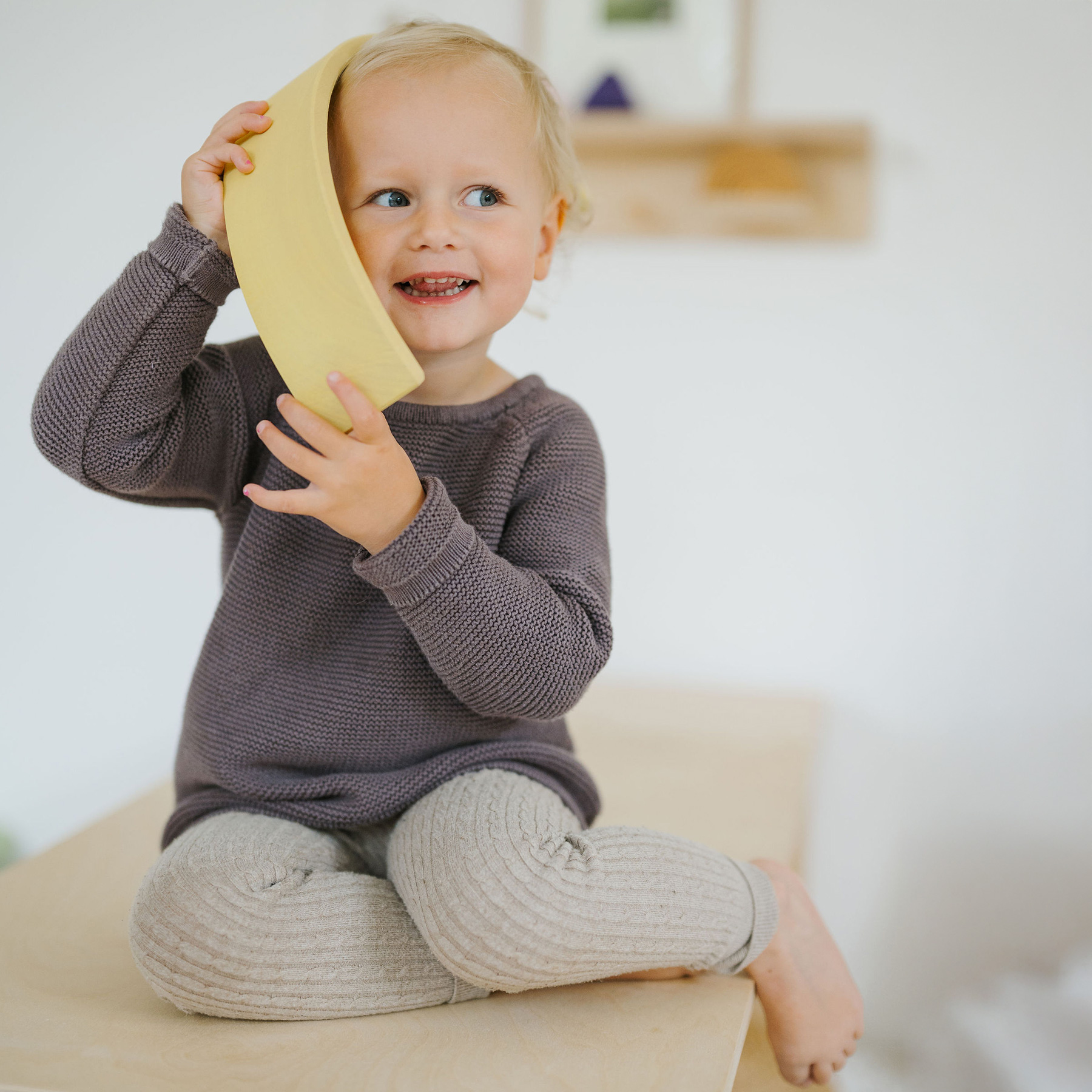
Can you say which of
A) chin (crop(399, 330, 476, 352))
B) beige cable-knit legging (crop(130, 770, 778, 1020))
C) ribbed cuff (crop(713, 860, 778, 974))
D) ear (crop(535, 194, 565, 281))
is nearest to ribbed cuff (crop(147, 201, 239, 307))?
chin (crop(399, 330, 476, 352))

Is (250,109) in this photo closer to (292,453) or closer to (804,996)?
(292,453)

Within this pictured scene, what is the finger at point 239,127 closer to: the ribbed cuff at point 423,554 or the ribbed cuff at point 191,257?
the ribbed cuff at point 191,257

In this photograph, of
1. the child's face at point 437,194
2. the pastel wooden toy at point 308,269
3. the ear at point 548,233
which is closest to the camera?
the pastel wooden toy at point 308,269

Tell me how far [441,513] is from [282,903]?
24 centimetres

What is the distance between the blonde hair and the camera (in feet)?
2.28

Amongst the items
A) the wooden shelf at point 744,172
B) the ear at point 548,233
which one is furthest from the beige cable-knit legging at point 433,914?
the wooden shelf at point 744,172

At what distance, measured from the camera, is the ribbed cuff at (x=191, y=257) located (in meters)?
0.66

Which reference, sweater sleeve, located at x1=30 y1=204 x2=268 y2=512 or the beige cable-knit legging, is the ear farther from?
the beige cable-knit legging

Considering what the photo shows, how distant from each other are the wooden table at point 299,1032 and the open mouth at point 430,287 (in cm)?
42

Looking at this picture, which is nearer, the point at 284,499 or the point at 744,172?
the point at 284,499

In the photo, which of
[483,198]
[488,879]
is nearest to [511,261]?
[483,198]

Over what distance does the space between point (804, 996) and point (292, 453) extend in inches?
19.0

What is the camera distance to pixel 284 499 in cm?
58

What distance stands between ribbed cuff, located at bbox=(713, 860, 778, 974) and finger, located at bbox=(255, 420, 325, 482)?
373 millimetres
